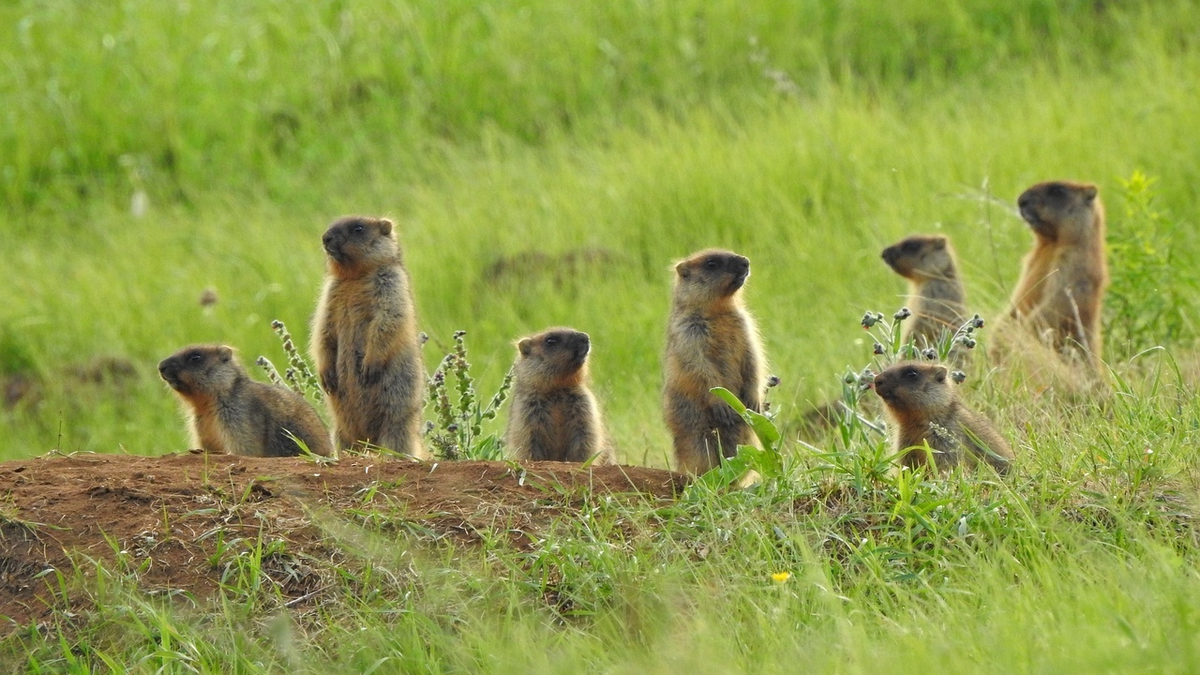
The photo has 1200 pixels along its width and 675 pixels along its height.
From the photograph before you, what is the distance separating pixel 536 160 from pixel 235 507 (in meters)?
7.96

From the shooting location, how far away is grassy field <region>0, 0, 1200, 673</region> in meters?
4.25

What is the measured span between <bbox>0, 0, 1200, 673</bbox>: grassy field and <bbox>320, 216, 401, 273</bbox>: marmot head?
474 mm

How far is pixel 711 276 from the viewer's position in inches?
256

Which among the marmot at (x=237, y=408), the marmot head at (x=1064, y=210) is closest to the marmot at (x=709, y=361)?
the marmot at (x=237, y=408)

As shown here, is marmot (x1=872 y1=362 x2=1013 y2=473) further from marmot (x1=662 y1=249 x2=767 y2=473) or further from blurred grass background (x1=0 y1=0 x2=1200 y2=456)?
blurred grass background (x1=0 y1=0 x2=1200 y2=456)

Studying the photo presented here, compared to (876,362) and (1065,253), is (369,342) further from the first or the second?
(1065,253)

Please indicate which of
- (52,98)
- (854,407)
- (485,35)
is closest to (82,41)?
(52,98)

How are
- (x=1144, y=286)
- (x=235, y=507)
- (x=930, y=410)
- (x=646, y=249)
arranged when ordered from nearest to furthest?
(x=235, y=507), (x=930, y=410), (x=1144, y=286), (x=646, y=249)

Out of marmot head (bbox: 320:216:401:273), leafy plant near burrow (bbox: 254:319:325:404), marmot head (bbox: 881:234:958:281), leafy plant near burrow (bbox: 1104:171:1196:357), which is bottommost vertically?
leafy plant near burrow (bbox: 1104:171:1196:357)

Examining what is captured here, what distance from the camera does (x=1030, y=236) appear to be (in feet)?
35.4

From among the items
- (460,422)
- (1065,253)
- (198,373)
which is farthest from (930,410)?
(1065,253)

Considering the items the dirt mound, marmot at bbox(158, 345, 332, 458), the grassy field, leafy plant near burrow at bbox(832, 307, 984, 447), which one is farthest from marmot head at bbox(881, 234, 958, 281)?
the dirt mound

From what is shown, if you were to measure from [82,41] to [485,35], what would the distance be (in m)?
4.29

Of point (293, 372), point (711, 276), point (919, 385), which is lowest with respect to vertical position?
point (919, 385)
